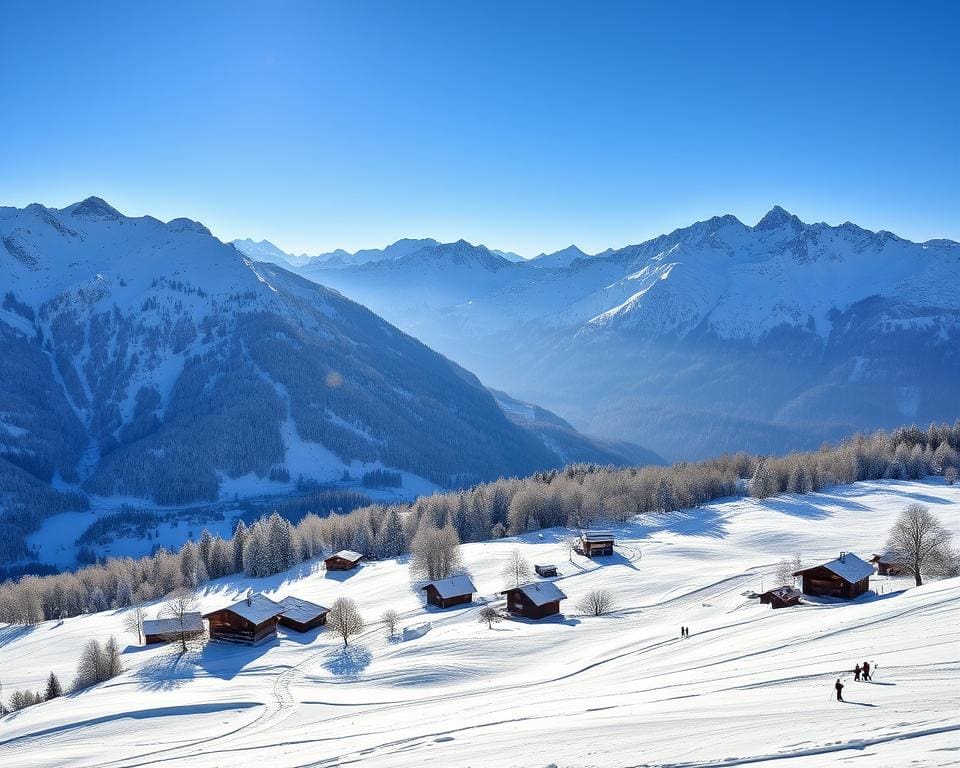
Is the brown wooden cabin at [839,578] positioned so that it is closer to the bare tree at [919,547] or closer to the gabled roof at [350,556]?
the bare tree at [919,547]

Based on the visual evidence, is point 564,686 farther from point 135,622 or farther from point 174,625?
point 135,622

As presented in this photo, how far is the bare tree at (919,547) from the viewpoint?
6544cm

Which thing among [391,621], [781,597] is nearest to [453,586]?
[391,621]

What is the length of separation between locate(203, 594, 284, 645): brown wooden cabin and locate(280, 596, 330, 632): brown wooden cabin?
1.86m

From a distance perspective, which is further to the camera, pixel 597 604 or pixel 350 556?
pixel 350 556

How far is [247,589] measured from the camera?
315 ft

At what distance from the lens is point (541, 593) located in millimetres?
70625

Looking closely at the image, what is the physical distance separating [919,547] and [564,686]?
41448 mm

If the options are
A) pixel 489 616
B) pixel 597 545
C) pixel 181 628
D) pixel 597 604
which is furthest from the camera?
pixel 597 545

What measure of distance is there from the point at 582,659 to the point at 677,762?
2826 centimetres

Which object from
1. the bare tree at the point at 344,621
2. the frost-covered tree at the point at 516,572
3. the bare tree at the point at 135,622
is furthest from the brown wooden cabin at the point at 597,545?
the bare tree at the point at 135,622

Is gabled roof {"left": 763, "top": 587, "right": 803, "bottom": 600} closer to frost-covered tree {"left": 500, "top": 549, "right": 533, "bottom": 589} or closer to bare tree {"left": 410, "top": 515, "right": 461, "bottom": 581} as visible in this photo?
frost-covered tree {"left": 500, "top": 549, "right": 533, "bottom": 589}

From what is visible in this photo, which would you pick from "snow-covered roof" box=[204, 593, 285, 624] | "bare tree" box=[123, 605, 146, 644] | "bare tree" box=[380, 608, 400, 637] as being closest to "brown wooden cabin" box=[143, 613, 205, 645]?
"bare tree" box=[123, 605, 146, 644]

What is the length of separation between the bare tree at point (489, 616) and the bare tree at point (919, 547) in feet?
122
